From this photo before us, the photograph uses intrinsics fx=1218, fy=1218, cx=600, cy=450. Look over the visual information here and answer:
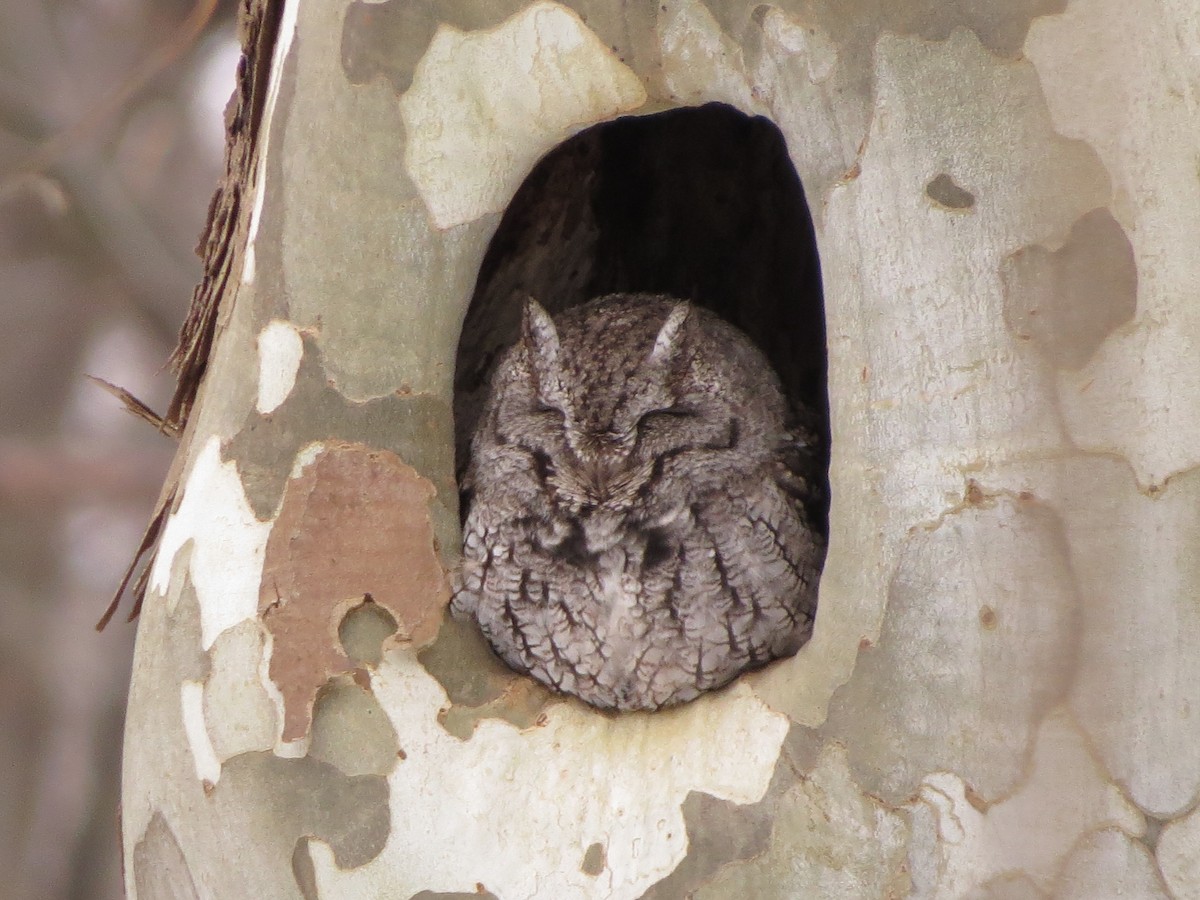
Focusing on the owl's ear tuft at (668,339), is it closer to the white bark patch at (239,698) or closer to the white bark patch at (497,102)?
the white bark patch at (497,102)

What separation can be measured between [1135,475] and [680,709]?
0.77m

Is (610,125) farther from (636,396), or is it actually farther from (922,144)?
(922,144)

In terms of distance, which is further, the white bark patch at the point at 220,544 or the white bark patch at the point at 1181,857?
Answer: the white bark patch at the point at 220,544

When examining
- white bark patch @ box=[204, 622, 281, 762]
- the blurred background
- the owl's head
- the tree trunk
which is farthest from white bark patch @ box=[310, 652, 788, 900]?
the blurred background

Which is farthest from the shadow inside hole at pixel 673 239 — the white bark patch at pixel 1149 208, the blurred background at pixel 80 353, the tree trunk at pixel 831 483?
the blurred background at pixel 80 353

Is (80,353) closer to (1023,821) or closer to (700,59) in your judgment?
(700,59)

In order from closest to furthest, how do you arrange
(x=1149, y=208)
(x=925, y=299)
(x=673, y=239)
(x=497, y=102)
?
(x=1149, y=208) < (x=925, y=299) < (x=497, y=102) < (x=673, y=239)

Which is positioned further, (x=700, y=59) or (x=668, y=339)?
(x=668, y=339)

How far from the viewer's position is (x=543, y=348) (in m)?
1.99

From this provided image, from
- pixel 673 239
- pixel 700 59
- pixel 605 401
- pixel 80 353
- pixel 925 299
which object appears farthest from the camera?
pixel 80 353

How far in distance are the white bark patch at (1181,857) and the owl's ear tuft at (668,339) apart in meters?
0.97

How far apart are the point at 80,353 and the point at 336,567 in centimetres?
265

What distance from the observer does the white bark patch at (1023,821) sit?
1.35 meters

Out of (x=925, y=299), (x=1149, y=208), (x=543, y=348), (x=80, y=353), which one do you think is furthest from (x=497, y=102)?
(x=80, y=353)
